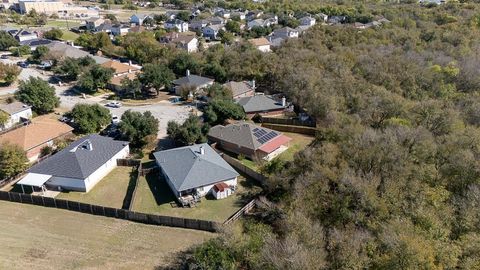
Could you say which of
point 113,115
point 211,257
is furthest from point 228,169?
point 113,115

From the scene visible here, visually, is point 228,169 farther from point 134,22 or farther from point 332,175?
point 134,22

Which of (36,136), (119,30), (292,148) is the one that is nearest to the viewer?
(36,136)

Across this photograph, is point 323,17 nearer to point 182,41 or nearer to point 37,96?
point 182,41

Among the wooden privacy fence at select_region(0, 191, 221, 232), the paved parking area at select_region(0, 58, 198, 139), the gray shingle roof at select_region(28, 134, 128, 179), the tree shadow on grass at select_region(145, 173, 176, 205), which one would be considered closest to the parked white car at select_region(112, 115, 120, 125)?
the paved parking area at select_region(0, 58, 198, 139)

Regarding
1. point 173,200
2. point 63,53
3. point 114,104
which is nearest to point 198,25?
point 63,53

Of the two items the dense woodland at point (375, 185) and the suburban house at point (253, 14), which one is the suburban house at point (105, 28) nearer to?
the suburban house at point (253, 14)

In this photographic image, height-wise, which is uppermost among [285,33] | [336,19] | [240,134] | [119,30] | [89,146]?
[336,19]

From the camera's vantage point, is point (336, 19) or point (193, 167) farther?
point (336, 19)
